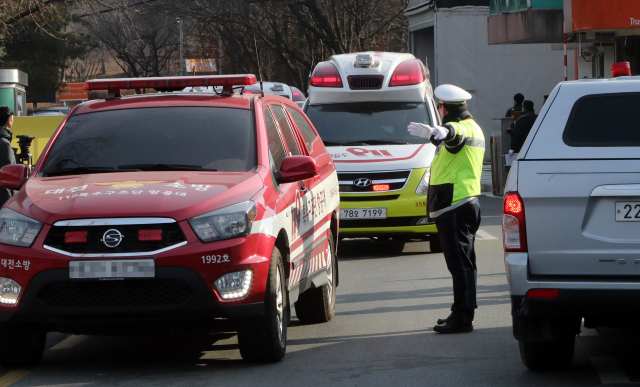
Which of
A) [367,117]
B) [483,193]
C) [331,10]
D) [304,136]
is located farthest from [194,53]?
[304,136]

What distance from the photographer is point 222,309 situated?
5648 mm

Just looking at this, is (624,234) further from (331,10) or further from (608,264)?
(331,10)

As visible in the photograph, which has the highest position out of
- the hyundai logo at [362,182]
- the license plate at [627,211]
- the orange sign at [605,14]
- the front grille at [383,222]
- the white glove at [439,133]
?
the orange sign at [605,14]

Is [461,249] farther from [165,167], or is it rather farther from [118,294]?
[118,294]

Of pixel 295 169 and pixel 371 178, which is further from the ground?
pixel 295 169

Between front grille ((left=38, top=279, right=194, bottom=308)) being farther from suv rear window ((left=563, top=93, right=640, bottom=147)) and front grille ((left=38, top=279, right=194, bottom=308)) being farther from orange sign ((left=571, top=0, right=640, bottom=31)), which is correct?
orange sign ((left=571, top=0, right=640, bottom=31))

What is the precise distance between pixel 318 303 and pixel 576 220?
2.91m

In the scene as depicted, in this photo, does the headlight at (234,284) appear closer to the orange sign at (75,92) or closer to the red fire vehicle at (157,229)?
the red fire vehicle at (157,229)

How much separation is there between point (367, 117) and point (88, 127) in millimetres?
6401

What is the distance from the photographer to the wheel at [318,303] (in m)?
7.65

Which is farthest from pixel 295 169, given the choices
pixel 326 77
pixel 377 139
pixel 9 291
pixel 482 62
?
pixel 482 62

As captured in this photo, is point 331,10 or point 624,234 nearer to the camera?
point 624,234

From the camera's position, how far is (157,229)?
559cm

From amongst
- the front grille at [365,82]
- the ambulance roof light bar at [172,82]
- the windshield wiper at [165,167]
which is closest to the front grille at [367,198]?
the front grille at [365,82]
